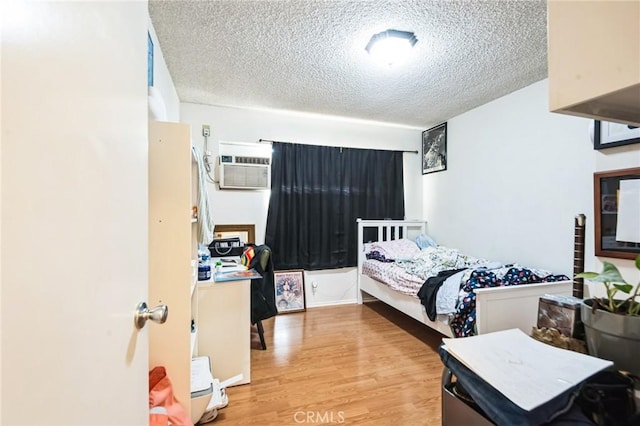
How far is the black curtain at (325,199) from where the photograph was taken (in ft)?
11.7

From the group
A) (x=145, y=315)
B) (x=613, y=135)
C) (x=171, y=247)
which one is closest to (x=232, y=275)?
(x=171, y=247)

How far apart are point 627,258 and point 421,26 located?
6.30ft

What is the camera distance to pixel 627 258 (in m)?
1.77

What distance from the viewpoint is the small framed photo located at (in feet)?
11.5

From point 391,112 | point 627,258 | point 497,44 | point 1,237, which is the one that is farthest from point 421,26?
point 1,237

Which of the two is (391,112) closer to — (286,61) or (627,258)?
(286,61)

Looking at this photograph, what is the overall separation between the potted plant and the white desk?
1753 millimetres

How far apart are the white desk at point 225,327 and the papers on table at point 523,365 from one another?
1505 millimetres

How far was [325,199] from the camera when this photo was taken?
12.3 ft

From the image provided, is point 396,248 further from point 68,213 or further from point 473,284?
point 68,213

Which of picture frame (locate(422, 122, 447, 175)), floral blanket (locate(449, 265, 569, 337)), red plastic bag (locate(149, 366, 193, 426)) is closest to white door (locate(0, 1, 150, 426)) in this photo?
red plastic bag (locate(149, 366, 193, 426))

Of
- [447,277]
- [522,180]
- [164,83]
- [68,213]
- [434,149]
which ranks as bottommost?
[447,277]

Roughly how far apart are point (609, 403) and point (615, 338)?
254 millimetres

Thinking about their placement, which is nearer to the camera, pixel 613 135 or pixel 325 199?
pixel 613 135
